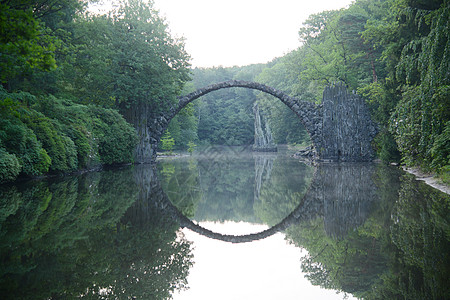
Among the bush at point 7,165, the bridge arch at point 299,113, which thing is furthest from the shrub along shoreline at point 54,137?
the bridge arch at point 299,113

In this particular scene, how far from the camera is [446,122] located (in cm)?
→ 715

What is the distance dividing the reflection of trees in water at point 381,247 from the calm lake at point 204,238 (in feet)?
0.03

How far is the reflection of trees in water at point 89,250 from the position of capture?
8.73 feet

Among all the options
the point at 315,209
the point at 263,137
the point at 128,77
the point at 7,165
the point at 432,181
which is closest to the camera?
the point at 315,209

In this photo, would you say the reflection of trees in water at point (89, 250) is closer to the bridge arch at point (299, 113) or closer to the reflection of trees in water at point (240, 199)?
the reflection of trees in water at point (240, 199)

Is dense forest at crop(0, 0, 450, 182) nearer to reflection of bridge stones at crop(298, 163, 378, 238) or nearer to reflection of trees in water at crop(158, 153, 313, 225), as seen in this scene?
reflection of bridge stones at crop(298, 163, 378, 238)

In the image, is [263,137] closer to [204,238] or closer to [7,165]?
[7,165]

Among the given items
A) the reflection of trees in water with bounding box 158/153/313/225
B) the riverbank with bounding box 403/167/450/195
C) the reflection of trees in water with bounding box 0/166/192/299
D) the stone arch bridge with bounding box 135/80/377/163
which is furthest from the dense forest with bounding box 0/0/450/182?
the reflection of trees in water with bounding box 158/153/313/225

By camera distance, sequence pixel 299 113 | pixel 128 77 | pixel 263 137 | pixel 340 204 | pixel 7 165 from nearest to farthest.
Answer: pixel 340 204 < pixel 7 165 < pixel 128 77 < pixel 299 113 < pixel 263 137

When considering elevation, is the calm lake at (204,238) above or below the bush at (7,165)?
below

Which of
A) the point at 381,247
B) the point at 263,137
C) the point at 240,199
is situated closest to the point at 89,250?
the point at 381,247

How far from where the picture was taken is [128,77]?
1675cm

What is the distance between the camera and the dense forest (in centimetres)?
723

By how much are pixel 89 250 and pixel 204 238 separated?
4.68 ft
